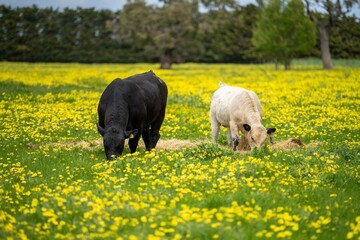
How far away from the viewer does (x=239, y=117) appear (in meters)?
11.4

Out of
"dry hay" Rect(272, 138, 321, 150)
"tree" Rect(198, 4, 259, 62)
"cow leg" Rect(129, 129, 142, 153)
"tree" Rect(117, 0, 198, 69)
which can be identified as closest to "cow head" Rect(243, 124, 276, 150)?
"dry hay" Rect(272, 138, 321, 150)

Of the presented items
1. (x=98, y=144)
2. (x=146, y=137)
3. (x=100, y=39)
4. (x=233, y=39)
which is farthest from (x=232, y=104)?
(x=100, y=39)

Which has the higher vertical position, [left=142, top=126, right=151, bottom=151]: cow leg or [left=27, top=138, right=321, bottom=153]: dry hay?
[left=142, top=126, right=151, bottom=151]: cow leg

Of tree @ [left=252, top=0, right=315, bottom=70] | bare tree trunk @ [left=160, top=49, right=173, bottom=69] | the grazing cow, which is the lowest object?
the grazing cow

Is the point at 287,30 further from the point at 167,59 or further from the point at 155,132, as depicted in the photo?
the point at 155,132

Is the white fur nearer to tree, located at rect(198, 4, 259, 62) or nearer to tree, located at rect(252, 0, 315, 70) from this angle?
tree, located at rect(252, 0, 315, 70)

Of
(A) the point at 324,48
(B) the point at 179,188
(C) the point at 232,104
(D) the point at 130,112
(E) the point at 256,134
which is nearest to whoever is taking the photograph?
(B) the point at 179,188

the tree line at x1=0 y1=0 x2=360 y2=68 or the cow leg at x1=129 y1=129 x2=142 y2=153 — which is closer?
the cow leg at x1=129 y1=129 x2=142 y2=153

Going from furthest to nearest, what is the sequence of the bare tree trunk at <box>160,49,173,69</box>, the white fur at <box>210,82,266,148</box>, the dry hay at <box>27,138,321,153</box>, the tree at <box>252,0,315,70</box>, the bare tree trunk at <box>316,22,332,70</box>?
the bare tree trunk at <box>160,49,173,69</box>
the tree at <box>252,0,315,70</box>
the bare tree trunk at <box>316,22,332,70</box>
the dry hay at <box>27,138,321,153</box>
the white fur at <box>210,82,266,148</box>

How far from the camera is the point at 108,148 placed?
988 cm

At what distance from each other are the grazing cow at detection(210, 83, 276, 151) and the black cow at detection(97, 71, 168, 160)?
5.26 ft

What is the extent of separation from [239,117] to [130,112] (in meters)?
2.70

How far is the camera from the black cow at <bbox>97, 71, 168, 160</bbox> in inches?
391

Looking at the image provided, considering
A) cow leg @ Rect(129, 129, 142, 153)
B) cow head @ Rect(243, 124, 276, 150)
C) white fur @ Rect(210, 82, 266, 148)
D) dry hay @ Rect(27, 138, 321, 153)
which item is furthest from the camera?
dry hay @ Rect(27, 138, 321, 153)
